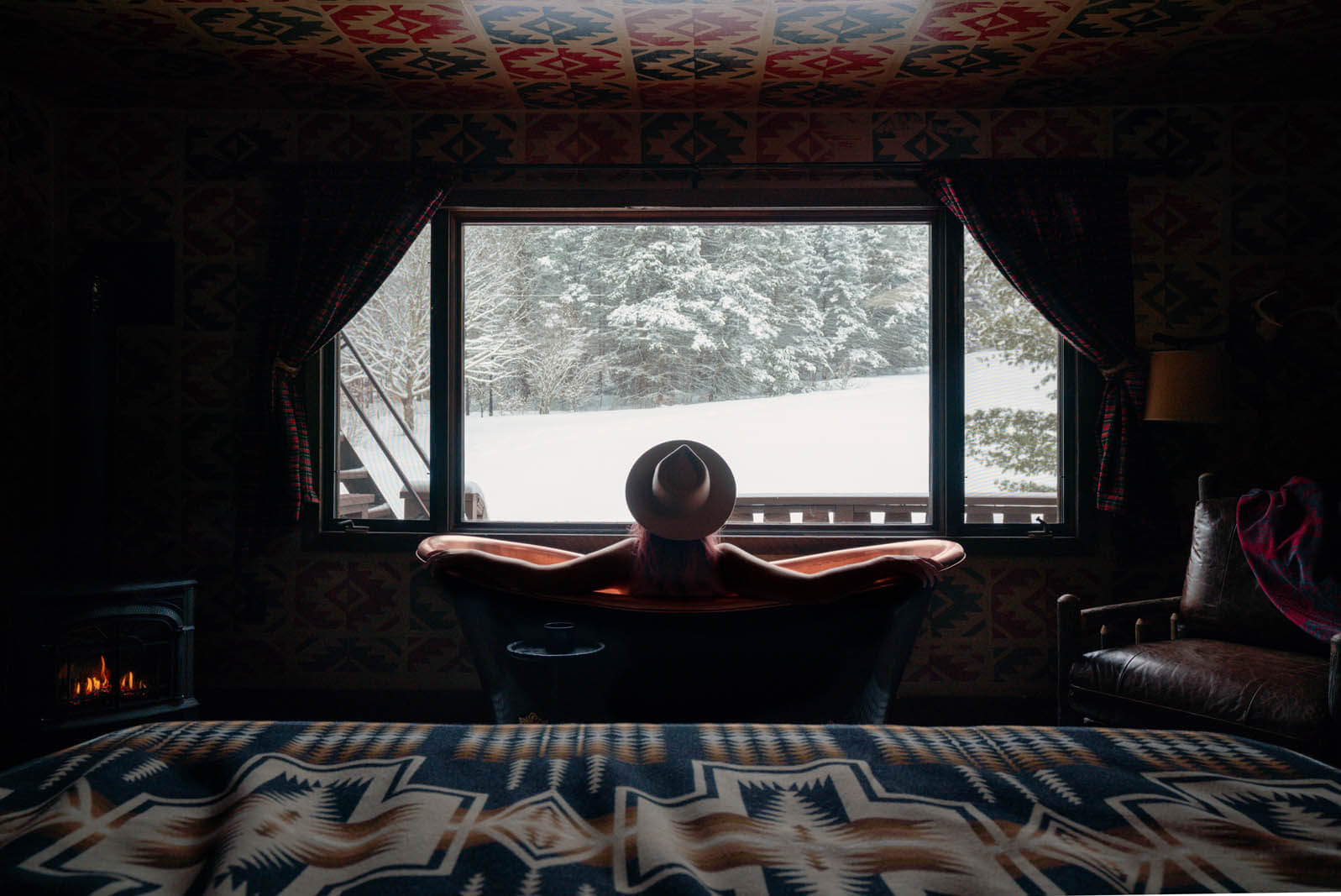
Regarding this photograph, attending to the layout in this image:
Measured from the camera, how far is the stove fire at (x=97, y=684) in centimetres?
266

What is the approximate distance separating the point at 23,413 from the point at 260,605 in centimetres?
122

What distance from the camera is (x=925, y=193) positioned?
340 centimetres

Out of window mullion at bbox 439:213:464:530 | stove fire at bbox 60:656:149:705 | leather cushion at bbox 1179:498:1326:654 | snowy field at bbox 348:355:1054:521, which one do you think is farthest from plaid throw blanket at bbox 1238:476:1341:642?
stove fire at bbox 60:656:149:705

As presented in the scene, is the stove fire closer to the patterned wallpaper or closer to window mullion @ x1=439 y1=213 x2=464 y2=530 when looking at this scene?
the patterned wallpaper

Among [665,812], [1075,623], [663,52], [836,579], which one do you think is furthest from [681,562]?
[663,52]

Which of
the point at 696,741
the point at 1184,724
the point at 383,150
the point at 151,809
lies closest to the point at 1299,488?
the point at 1184,724

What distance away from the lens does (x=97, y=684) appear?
2723 mm

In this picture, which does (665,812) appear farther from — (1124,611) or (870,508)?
(870,508)

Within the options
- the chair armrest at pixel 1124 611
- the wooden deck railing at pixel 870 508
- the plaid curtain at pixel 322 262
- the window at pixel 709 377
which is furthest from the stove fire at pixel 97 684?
the chair armrest at pixel 1124 611

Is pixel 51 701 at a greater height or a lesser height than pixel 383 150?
lesser

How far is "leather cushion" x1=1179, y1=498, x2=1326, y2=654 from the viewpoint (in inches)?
97.0

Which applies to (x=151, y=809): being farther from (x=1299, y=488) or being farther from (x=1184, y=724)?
(x=1299, y=488)

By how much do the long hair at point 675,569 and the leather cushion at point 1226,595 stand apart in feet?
5.21

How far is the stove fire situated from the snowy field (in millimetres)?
1179
